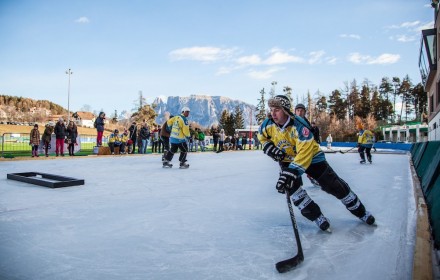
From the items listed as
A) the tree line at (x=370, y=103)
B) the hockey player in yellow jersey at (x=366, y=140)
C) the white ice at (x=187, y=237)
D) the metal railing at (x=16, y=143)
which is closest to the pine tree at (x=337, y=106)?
the tree line at (x=370, y=103)

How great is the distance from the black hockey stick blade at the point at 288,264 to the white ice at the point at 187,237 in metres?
0.04

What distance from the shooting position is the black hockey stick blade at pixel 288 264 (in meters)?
1.91

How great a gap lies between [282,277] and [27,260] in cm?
166

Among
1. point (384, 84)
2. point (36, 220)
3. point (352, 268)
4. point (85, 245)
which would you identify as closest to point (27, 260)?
point (85, 245)

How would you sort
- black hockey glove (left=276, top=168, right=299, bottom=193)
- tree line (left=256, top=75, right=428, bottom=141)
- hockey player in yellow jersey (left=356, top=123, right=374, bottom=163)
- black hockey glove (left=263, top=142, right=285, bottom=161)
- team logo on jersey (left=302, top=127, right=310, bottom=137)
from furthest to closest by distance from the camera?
tree line (left=256, top=75, right=428, bottom=141)
hockey player in yellow jersey (left=356, top=123, right=374, bottom=163)
black hockey glove (left=263, top=142, right=285, bottom=161)
team logo on jersey (left=302, top=127, right=310, bottom=137)
black hockey glove (left=276, top=168, right=299, bottom=193)

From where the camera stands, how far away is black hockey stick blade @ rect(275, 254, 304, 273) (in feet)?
6.28

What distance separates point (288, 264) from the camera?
6.41 ft

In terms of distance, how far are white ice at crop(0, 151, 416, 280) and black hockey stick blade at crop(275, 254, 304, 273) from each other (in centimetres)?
4

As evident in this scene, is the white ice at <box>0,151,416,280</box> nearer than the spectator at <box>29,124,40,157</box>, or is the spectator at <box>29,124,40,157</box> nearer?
the white ice at <box>0,151,416,280</box>

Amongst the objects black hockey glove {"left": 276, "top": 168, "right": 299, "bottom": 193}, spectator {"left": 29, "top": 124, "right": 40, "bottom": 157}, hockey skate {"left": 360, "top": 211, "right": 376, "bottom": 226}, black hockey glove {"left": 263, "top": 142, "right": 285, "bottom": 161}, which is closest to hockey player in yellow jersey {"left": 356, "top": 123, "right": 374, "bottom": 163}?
hockey skate {"left": 360, "top": 211, "right": 376, "bottom": 226}

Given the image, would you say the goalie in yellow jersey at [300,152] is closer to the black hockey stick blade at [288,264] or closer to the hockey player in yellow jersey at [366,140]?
the black hockey stick blade at [288,264]

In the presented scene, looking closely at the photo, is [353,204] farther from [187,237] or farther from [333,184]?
[187,237]

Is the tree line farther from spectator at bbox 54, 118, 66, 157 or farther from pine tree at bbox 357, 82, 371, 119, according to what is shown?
spectator at bbox 54, 118, 66, 157

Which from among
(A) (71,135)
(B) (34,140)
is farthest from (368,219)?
(A) (71,135)
